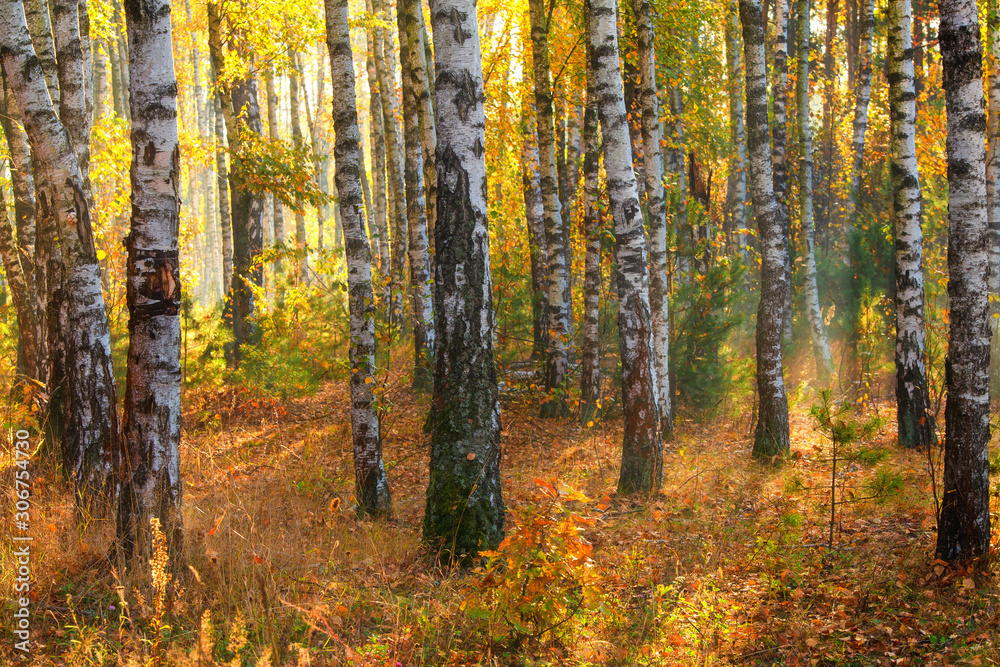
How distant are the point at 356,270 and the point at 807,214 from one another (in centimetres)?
1197

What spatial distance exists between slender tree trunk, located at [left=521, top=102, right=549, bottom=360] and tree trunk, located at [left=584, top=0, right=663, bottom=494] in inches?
157

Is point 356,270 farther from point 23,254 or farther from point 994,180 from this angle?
point 994,180

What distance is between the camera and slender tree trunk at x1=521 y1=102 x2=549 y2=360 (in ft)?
36.5

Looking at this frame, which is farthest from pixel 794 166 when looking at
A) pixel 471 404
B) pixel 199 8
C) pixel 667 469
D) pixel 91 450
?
pixel 91 450

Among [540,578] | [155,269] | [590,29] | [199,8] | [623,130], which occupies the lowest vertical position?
[540,578]

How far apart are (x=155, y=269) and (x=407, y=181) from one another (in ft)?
26.6

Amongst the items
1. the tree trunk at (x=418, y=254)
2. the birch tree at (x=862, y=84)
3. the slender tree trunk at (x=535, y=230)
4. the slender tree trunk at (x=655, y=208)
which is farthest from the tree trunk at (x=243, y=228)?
the birch tree at (x=862, y=84)

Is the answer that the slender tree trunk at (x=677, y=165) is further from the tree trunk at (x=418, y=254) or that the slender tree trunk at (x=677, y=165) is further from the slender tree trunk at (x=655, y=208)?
the tree trunk at (x=418, y=254)

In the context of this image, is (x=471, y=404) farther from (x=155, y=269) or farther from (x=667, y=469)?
(x=667, y=469)

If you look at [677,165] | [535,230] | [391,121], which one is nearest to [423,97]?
[535,230]

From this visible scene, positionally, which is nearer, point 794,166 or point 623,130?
point 623,130

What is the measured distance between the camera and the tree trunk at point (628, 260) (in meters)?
6.87

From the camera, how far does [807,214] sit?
14633 millimetres

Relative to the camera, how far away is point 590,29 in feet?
22.9
